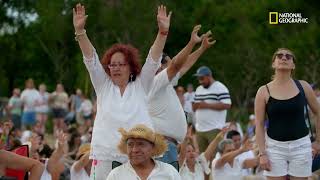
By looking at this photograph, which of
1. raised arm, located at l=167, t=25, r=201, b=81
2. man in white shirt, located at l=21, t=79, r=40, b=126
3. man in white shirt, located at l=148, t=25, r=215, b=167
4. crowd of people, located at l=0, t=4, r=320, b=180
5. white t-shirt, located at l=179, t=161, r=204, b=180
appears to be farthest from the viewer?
man in white shirt, located at l=21, t=79, r=40, b=126

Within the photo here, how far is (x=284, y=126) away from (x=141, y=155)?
2156 mm

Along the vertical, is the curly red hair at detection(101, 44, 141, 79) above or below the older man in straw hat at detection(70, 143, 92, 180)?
above

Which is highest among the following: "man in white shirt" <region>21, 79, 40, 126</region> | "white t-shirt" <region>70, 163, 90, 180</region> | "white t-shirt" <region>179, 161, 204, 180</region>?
"man in white shirt" <region>21, 79, 40, 126</region>

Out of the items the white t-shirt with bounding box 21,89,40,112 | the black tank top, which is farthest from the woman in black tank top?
the white t-shirt with bounding box 21,89,40,112

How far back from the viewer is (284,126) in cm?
964

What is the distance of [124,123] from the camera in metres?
8.28

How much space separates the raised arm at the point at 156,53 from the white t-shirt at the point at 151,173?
0.80 m

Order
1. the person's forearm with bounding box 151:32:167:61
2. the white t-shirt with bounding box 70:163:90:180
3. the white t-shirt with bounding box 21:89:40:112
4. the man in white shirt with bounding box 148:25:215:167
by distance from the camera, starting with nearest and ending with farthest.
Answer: the person's forearm with bounding box 151:32:167:61 → the man in white shirt with bounding box 148:25:215:167 → the white t-shirt with bounding box 70:163:90:180 → the white t-shirt with bounding box 21:89:40:112

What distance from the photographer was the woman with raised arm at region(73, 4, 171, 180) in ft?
27.3

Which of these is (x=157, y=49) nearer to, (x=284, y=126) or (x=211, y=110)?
(x=284, y=126)

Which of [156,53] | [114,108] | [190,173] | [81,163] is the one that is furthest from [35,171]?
[190,173]

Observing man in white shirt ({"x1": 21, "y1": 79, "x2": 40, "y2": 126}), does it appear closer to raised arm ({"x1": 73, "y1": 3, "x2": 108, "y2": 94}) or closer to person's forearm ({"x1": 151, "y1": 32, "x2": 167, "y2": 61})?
raised arm ({"x1": 73, "y1": 3, "x2": 108, "y2": 94})

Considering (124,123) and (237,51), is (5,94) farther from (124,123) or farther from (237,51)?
(124,123)

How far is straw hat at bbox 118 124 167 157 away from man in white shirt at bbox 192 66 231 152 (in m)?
6.69
